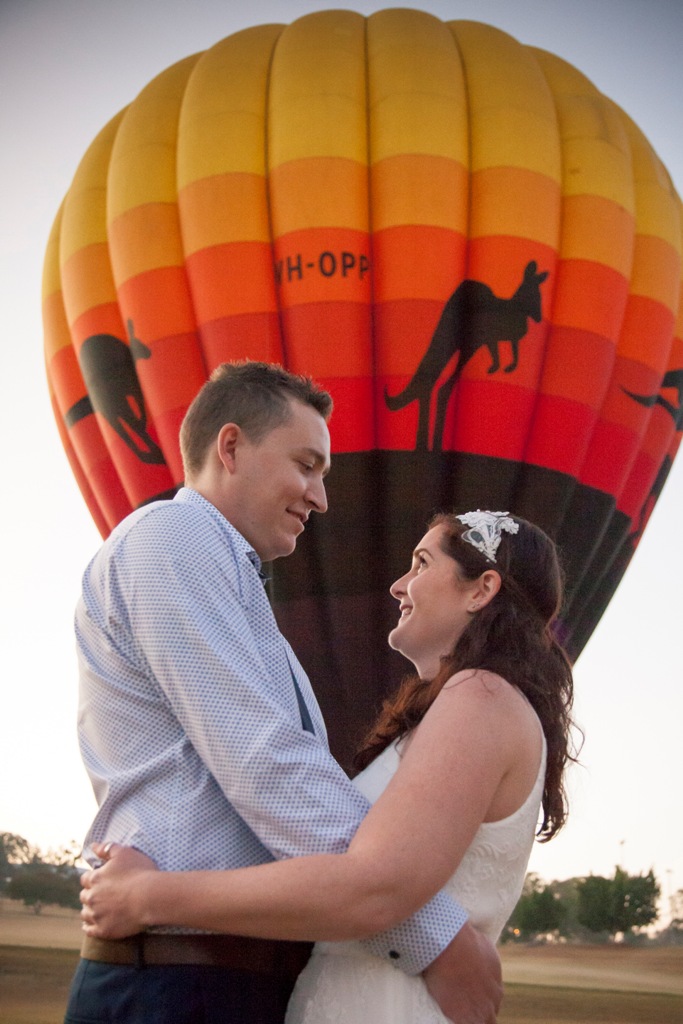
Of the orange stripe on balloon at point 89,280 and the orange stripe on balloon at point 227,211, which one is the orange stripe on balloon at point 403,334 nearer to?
the orange stripe on balloon at point 227,211

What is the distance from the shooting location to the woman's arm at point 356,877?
1555 millimetres

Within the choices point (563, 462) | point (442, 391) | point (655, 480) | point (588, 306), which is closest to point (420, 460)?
point (442, 391)

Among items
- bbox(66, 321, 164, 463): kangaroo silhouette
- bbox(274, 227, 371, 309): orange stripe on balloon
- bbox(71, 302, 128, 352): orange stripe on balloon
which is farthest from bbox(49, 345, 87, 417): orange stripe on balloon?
bbox(274, 227, 371, 309): orange stripe on balloon

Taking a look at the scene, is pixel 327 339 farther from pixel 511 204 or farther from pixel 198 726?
pixel 198 726

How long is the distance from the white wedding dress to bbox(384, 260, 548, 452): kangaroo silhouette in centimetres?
582

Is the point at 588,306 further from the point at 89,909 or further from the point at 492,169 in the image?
the point at 89,909

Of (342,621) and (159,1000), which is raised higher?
(159,1000)

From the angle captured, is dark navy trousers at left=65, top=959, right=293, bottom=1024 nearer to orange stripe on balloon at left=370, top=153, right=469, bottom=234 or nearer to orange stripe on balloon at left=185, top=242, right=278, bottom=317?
orange stripe on balloon at left=185, top=242, right=278, bottom=317

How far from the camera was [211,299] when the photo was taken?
25.2 ft

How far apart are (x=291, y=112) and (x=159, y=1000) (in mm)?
7110

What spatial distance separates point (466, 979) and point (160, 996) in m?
0.46

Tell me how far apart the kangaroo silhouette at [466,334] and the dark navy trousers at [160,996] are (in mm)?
6080

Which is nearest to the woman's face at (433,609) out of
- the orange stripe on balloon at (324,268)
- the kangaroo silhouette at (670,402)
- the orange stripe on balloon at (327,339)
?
the orange stripe on balloon at (327,339)

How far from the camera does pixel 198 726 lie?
166 cm
